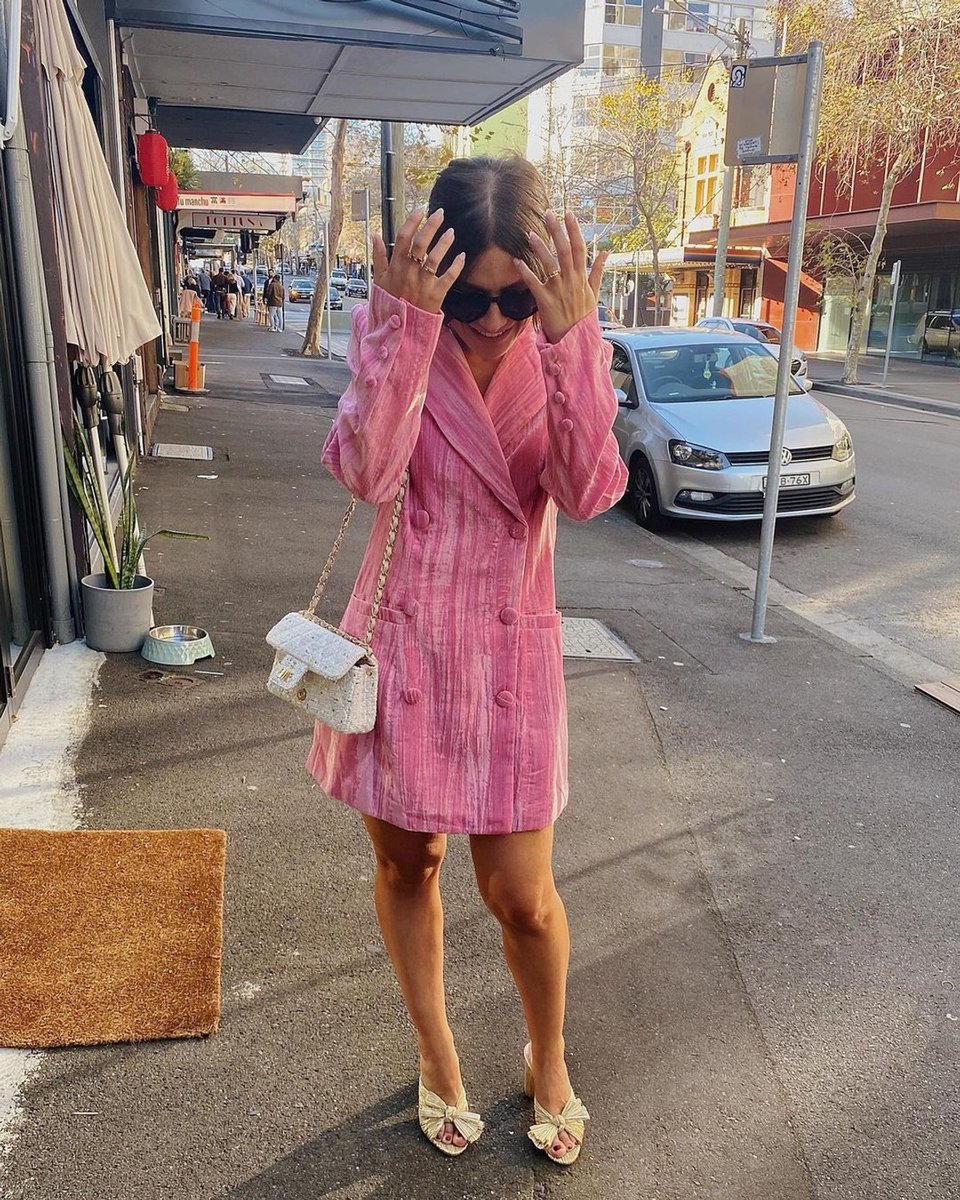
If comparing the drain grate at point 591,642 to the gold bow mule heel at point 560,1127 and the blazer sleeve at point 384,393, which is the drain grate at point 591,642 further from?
the blazer sleeve at point 384,393

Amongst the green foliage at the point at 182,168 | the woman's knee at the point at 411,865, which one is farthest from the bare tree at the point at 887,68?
the woman's knee at the point at 411,865

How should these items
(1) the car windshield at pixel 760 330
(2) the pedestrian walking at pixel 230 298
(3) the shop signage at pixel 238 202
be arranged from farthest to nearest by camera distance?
(2) the pedestrian walking at pixel 230 298 → (3) the shop signage at pixel 238 202 → (1) the car windshield at pixel 760 330

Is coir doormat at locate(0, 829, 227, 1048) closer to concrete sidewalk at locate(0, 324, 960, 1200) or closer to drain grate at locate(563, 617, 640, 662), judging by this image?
concrete sidewalk at locate(0, 324, 960, 1200)

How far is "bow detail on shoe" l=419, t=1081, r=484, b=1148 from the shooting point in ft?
7.95

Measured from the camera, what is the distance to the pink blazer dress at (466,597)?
2.07 metres

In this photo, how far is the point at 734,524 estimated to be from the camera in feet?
33.3

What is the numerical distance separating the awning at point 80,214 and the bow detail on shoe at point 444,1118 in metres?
4.13

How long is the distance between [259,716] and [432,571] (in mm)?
2785

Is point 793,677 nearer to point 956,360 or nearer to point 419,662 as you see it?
point 419,662

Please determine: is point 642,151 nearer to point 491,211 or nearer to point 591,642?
point 591,642

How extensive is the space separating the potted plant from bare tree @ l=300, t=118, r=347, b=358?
830 inches

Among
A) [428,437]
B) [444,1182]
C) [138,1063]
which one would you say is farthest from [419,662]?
[138,1063]

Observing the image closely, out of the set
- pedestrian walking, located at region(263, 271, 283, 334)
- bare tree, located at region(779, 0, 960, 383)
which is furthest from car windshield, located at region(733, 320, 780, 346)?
pedestrian walking, located at region(263, 271, 283, 334)

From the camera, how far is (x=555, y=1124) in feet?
7.93
